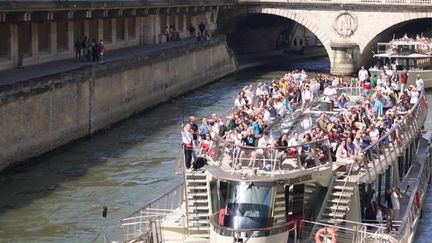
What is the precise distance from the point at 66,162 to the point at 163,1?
24300 millimetres

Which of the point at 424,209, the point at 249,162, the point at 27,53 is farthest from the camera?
the point at 27,53

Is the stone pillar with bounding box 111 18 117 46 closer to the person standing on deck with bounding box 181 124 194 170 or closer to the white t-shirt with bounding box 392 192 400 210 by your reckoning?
the person standing on deck with bounding box 181 124 194 170

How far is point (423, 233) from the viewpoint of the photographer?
1014 inches

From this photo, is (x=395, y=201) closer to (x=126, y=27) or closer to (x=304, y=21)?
(x=126, y=27)

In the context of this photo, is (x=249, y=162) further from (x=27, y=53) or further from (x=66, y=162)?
(x=27, y=53)

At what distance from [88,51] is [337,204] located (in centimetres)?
2559

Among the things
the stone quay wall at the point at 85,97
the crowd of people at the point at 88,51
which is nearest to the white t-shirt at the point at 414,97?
the stone quay wall at the point at 85,97

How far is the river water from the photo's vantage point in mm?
25844

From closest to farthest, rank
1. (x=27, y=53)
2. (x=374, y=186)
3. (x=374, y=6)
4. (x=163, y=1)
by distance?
(x=374, y=186), (x=27, y=53), (x=163, y=1), (x=374, y=6)

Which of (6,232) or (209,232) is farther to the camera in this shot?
(6,232)

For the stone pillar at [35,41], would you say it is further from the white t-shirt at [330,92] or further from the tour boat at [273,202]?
the tour boat at [273,202]

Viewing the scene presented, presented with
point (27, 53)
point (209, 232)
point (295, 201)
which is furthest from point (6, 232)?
point (27, 53)

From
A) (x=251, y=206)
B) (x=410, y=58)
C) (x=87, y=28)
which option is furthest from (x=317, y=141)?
(x=410, y=58)

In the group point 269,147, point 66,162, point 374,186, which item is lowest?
point 66,162
